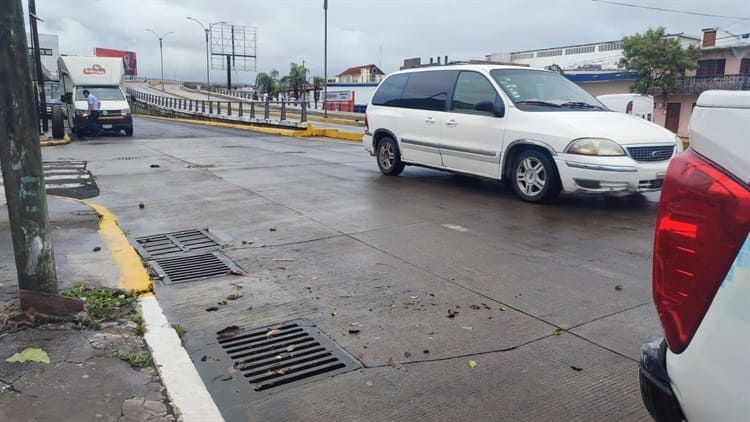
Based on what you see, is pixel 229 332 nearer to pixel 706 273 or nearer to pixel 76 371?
pixel 76 371

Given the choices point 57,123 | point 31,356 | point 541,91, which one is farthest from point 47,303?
point 57,123

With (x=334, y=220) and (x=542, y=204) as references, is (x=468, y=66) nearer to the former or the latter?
(x=542, y=204)

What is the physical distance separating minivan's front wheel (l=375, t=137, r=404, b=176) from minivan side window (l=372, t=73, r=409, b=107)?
64 cm

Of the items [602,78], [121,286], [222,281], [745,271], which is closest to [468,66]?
[222,281]

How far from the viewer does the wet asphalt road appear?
310cm

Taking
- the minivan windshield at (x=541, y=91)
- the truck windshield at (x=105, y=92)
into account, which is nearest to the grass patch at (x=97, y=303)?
the minivan windshield at (x=541, y=91)

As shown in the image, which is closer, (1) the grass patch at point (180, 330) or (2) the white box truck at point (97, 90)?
(1) the grass patch at point (180, 330)

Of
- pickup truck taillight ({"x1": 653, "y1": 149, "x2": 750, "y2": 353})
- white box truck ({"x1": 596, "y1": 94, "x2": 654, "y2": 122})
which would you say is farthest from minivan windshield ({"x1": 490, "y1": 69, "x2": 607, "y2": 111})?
white box truck ({"x1": 596, "y1": 94, "x2": 654, "y2": 122})

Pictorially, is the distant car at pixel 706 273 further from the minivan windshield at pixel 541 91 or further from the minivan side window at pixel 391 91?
the minivan side window at pixel 391 91

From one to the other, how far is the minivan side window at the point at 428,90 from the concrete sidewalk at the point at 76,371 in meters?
5.79

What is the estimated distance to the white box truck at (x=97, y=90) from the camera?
21625 millimetres

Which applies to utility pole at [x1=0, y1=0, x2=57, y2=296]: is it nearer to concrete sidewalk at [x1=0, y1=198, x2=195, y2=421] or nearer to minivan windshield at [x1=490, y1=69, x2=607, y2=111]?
concrete sidewalk at [x1=0, y1=198, x2=195, y2=421]

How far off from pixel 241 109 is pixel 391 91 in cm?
2073

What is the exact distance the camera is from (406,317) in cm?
411
